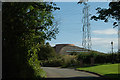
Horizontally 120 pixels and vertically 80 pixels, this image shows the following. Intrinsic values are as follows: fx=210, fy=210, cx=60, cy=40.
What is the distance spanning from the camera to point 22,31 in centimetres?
982

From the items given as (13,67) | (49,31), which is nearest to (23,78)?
(13,67)

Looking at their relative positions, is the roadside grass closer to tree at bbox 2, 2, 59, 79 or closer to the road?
the road

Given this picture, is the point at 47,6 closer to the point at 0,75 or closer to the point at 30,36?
the point at 30,36

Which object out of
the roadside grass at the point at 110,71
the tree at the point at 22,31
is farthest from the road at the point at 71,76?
the tree at the point at 22,31

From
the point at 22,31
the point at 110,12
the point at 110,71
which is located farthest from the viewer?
the point at 110,71

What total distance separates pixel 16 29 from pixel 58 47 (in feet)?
273

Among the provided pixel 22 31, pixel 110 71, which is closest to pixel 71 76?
pixel 110 71

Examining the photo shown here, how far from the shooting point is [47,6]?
11.4m

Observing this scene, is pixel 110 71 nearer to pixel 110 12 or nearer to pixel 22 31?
pixel 110 12

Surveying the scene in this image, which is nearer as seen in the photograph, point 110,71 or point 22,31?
point 22,31

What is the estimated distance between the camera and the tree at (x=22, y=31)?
27.9 ft

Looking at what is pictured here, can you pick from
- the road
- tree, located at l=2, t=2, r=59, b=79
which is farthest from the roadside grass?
tree, located at l=2, t=2, r=59, b=79

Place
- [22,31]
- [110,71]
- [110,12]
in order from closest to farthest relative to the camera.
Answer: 1. [22,31]
2. [110,12]
3. [110,71]

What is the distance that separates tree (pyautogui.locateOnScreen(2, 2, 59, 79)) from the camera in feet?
27.9
